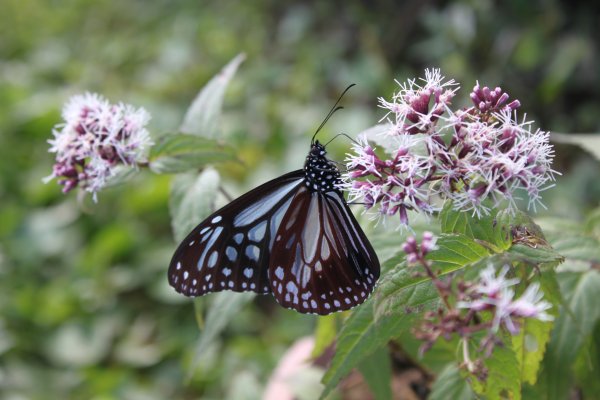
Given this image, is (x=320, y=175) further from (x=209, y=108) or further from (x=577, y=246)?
(x=577, y=246)

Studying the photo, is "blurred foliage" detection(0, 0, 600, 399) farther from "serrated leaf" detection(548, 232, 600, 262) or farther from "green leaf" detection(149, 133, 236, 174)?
"serrated leaf" detection(548, 232, 600, 262)

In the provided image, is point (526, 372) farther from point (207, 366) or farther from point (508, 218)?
point (207, 366)

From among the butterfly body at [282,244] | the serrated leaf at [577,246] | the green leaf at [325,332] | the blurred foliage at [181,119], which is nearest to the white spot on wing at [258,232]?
the butterfly body at [282,244]

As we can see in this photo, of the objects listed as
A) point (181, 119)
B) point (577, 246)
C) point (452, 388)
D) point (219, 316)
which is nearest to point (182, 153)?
point (219, 316)

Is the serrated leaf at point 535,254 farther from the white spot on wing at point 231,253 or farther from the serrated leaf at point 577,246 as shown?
the white spot on wing at point 231,253

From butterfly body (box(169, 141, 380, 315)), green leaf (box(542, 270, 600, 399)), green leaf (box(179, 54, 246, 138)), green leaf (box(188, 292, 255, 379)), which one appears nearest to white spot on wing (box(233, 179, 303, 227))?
butterfly body (box(169, 141, 380, 315))

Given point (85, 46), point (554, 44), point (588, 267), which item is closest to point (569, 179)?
point (554, 44)
